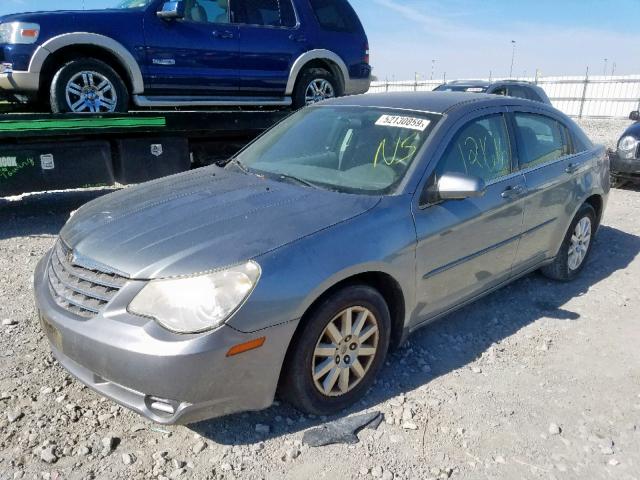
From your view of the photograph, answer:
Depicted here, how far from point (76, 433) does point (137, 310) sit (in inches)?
31.3

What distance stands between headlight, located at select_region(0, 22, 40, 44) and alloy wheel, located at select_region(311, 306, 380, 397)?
178 inches

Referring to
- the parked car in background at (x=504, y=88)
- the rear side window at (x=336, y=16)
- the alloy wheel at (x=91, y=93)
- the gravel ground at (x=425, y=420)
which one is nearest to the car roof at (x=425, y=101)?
the gravel ground at (x=425, y=420)

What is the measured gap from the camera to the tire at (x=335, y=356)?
2.50 m

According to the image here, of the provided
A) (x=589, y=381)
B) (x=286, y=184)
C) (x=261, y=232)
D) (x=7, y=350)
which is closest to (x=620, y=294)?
(x=589, y=381)

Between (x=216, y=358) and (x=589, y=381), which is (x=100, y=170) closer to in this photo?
(x=216, y=358)

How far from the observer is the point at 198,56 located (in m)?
6.21

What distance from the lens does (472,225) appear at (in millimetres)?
3240

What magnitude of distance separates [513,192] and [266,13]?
445 centimetres

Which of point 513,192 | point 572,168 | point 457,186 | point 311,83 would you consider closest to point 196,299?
point 457,186

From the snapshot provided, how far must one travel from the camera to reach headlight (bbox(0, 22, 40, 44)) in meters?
5.19

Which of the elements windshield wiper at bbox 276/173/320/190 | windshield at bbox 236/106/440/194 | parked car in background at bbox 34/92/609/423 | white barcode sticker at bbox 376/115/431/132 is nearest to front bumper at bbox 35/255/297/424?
parked car in background at bbox 34/92/609/423

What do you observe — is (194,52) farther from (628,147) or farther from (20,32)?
(628,147)

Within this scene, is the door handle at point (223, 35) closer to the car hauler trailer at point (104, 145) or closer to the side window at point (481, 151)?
the car hauler trailer at point (104, 145)

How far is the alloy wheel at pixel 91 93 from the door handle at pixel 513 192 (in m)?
4.30
